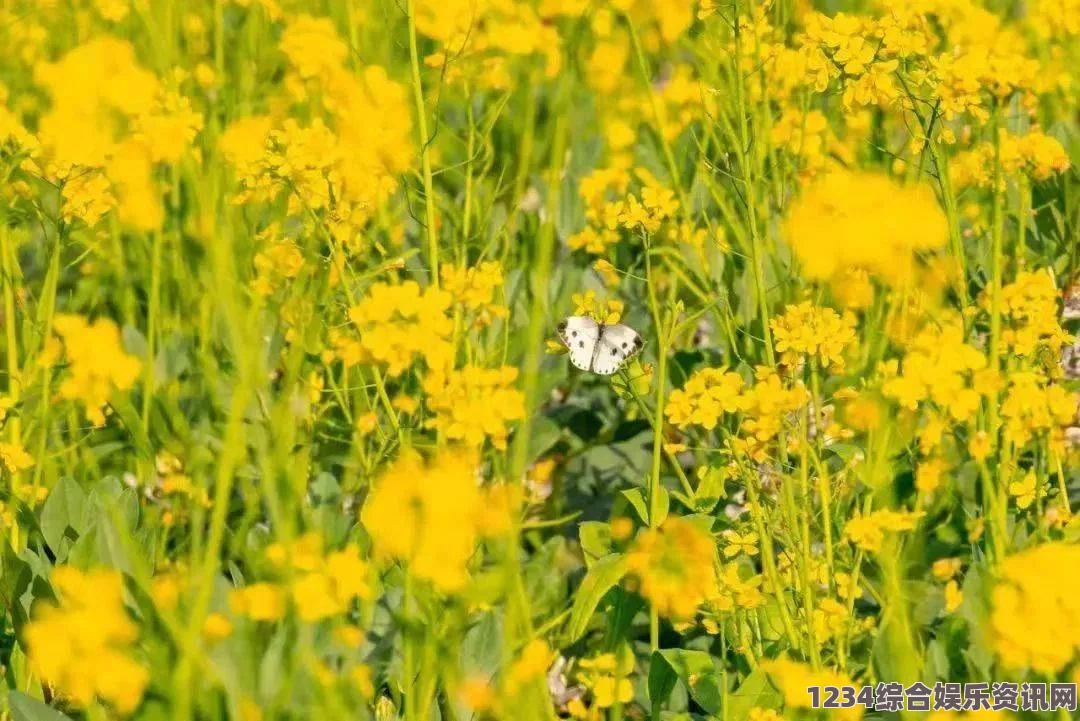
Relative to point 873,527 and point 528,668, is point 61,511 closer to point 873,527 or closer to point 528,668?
point 528,668

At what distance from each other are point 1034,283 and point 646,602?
0.61m

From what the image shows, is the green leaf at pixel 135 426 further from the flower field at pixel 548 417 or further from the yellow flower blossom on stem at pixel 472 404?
the yellow flower blossom on stem at pixel 472 404

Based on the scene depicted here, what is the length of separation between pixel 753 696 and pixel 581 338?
1.50 ft

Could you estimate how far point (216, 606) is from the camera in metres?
1.67

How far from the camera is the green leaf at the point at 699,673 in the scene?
163 cm

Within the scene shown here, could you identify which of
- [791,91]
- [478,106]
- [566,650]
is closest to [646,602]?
[566,650]

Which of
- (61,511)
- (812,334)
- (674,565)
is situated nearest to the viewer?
(674,565)

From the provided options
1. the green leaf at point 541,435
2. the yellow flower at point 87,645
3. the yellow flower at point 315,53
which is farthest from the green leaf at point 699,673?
the yellow flower at point 315,53

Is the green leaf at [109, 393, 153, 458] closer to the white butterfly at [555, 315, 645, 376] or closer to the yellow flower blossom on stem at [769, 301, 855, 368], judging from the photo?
the white butterfly at [555, 315, 645, 376]

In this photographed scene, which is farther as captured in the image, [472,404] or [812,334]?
[812,334]

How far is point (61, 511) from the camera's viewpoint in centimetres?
185

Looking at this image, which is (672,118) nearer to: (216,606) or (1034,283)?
(1034,283)

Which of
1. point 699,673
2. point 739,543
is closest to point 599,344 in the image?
point 739,543

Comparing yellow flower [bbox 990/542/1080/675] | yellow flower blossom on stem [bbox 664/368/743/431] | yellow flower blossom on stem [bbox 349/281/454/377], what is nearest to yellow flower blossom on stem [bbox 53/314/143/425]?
yellow flower blossom on stem [bbox 349/281/454/377]
